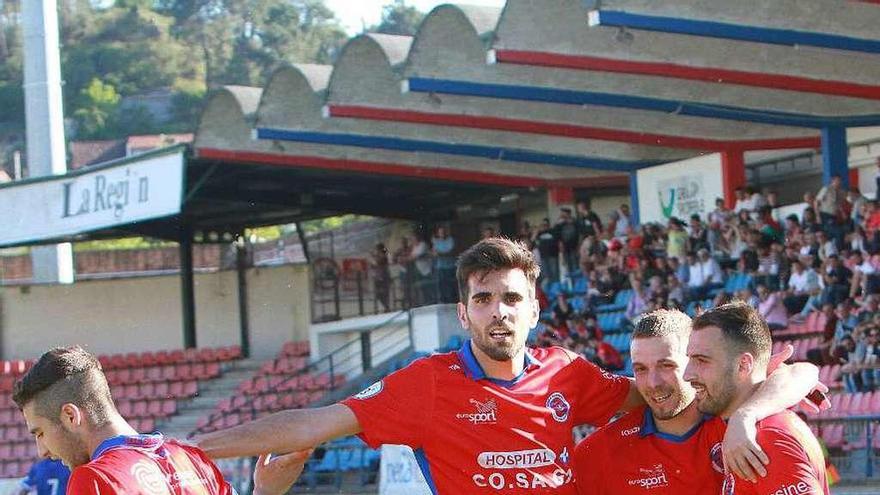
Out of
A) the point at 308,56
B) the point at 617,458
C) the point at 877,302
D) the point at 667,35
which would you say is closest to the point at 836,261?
the point at 877,302

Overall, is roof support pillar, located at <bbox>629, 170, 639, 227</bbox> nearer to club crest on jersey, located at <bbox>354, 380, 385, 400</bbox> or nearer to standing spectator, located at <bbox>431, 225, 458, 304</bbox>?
standing spectator, located at <bbox>431, 225, 458, 304</bbox>

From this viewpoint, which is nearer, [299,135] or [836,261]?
[836,261]

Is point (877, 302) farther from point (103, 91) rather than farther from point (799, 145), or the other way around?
point (103, 91)

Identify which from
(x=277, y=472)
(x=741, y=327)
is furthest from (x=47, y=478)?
(x=741, y=327)

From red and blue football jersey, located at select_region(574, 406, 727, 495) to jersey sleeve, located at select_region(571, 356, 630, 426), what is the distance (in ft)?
0.20

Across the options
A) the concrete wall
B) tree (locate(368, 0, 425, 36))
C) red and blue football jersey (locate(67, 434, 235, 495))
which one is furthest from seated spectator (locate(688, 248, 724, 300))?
tree (locate(368, 0, 425, 36))

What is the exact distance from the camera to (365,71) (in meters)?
23.7

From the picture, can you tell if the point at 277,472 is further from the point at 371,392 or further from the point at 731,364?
the point at 731,364

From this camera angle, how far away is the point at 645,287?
22422mm

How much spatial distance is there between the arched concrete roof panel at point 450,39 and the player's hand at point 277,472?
53.4ft

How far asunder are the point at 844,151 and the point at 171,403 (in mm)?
13591

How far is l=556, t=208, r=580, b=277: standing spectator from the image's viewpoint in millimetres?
26031

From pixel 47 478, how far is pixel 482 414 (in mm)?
6263

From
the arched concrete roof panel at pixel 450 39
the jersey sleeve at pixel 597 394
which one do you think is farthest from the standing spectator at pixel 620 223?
the jersey sleeve at pixel 597 394
